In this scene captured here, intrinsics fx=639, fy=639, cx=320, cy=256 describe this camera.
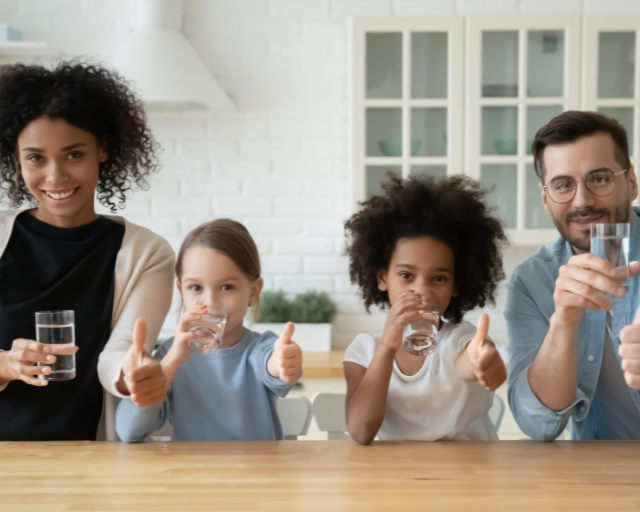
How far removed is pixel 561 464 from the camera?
1.20 metres

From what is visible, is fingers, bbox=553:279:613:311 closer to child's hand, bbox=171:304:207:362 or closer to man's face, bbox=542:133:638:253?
man's face, bbox=542:133:638:253

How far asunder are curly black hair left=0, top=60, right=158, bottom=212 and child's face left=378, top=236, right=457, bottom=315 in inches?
27.8

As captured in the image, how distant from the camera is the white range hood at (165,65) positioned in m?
2.95

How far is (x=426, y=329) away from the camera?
1.29 m

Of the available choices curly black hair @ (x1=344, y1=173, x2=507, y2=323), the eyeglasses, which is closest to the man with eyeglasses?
the eyeglasses

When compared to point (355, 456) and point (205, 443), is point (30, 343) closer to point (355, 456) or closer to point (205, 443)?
point (205, 443)

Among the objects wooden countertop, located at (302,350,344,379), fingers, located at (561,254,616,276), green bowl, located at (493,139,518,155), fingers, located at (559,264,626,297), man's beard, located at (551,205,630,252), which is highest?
green bowl, located at (493,139,518,155)

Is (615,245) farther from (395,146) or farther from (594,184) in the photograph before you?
(395,146)

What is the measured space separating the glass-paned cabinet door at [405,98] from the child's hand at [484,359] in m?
1.96

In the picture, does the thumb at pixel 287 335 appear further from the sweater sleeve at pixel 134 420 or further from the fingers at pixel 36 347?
the fingers at pixel 36 347

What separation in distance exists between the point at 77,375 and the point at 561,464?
1047mm

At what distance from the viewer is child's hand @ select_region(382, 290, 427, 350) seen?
1.30 m

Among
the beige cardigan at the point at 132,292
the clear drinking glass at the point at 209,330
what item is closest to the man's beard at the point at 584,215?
the clear drinking glass at the point at 209,330

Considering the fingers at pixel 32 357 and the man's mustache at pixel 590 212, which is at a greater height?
the man's mustache at pixel 590 212
